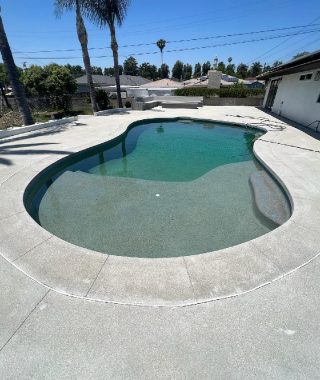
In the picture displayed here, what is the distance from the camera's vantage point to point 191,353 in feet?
7.80

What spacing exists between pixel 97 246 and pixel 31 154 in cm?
613

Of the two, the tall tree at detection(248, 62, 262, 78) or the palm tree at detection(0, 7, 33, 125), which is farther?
the tall tree at detection(248, 62, 262, 78)

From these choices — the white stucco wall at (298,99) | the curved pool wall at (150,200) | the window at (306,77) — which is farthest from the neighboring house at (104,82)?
the curved pool wall at (150,200)

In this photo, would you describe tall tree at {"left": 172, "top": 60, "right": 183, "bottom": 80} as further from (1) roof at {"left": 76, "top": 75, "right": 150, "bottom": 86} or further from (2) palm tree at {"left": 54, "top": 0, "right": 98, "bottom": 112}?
(2) palm tree at {"left": 54, "top": 0, "right": 98, "bottom": 112}

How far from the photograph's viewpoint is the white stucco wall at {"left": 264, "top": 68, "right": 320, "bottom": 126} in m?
13.7

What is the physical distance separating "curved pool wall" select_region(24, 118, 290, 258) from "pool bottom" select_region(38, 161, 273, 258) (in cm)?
2

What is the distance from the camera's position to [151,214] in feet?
19.5

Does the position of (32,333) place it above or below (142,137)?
above

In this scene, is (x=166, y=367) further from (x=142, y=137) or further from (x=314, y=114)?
(x=314, y=114)

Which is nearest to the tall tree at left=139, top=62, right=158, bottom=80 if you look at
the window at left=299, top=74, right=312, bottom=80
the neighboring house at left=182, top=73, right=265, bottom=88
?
the neighboring house at left=182, top=73, right=265, bottom=88

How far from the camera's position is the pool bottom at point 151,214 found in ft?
16.1

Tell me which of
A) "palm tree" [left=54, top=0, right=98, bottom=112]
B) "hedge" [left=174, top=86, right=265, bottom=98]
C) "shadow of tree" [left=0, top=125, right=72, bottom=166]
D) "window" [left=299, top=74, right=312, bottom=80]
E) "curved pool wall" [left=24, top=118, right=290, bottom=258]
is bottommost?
"curved pool wall" [left=24, top=118, right=290, bottom=258]

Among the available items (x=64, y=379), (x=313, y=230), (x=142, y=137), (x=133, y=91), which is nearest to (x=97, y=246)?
(x=64, y=379)

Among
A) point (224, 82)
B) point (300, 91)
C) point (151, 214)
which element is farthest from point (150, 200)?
point (224, 82)
